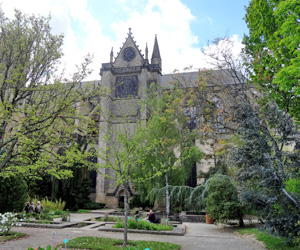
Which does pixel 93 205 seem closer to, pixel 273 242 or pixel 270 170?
pixel 273 242

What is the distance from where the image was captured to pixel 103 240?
8984 millimetres

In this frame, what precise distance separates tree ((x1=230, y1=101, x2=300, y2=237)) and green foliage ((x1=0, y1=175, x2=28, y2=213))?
498 inches

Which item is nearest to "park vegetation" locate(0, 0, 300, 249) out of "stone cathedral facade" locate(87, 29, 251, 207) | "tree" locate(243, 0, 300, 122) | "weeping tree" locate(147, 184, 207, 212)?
"tree" locate(243, 0, 300, 122)

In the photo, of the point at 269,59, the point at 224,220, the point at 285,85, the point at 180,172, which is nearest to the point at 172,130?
the point at 180,172

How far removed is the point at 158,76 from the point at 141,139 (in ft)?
70.6

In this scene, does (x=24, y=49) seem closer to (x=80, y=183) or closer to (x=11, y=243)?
(x=11, y=243)

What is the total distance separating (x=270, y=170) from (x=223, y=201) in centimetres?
538

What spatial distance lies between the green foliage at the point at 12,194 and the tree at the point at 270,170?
12637mm

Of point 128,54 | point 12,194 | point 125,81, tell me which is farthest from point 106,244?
point 128,54

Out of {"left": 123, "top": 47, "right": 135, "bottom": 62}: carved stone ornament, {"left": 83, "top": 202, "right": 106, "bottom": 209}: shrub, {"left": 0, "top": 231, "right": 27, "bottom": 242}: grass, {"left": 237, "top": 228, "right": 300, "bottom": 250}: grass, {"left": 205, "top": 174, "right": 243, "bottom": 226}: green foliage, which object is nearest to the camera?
{"left": 237, "top": 228, "right": 300, "bottom": 250}: grass

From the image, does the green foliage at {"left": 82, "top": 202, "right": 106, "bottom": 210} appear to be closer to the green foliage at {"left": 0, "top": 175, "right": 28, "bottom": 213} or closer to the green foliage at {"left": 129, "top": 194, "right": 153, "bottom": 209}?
the green foliage at {"left": 129, "top": 194, "right": 153, "bottom": 209}

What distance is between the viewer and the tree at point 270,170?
830 centimetres

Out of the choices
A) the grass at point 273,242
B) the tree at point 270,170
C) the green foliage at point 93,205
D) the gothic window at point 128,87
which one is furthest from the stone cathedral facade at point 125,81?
the tree at point 270,170

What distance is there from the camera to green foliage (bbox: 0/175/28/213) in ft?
46.8
